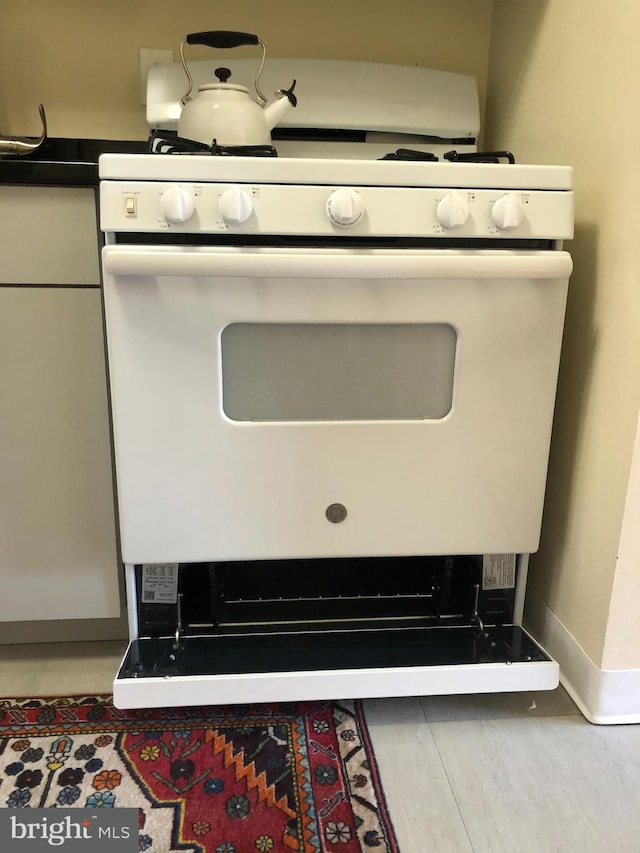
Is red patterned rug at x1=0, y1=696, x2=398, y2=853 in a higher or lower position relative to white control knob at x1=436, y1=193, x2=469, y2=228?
lower

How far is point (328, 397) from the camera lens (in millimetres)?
932

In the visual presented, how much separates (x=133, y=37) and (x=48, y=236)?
2.05 feet

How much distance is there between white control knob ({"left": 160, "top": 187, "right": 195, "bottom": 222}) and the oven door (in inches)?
1.9

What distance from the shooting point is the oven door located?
33.7 inches

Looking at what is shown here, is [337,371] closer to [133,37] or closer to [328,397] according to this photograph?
[328,397]

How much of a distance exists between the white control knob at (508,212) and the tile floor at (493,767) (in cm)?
73

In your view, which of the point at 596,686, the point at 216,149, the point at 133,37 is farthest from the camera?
the point at 133,37

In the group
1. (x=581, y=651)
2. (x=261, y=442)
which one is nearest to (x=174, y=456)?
(x=261, y=442)

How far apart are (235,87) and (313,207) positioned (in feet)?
1.17

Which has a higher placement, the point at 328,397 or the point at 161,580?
the point at 328,397

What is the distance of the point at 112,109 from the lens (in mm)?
1338

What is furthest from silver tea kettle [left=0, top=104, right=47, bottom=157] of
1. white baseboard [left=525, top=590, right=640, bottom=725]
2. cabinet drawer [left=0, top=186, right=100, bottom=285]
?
white baseboard [left=525, top=590, right=640, bottom=725]
